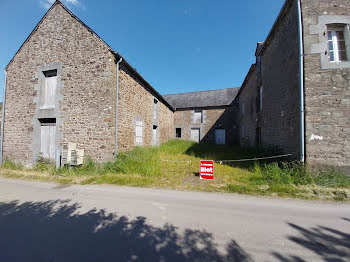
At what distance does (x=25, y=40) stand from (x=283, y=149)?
1354cm

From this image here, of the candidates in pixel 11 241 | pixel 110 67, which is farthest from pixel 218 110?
pixel 11 241

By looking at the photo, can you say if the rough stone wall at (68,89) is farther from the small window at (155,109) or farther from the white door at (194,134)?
the white door at (194,134)

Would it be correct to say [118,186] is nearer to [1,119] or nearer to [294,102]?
[294,102]

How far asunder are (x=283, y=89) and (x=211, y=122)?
39.5 feet

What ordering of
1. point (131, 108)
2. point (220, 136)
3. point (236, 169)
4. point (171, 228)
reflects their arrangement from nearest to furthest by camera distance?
point (171, 228)
point (236, 169)
point (131, 108)
point (220, 136)

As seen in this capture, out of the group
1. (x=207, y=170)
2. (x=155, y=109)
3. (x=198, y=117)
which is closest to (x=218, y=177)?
(x=207, y=170)

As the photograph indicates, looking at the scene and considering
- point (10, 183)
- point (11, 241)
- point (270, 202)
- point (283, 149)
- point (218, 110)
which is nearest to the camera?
point (11, 241)

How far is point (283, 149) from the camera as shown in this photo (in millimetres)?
6145

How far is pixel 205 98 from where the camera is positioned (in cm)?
1984

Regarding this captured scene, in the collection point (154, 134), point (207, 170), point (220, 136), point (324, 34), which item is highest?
point (324, 34)

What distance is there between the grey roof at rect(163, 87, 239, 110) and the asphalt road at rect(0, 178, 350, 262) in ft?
51.1

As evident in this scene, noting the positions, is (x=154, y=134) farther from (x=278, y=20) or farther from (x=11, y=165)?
(x=278, y=20)

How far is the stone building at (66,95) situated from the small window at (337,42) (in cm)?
769

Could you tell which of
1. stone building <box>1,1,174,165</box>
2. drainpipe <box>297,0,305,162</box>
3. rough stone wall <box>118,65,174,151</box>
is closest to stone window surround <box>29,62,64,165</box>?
stone building <box>1,1,174,165</box>
